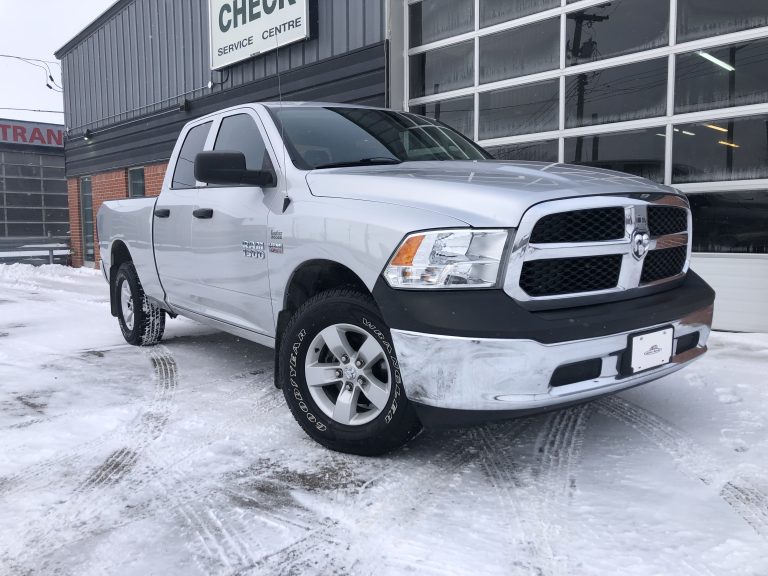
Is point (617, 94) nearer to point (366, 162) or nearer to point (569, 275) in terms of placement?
point (366, 162)

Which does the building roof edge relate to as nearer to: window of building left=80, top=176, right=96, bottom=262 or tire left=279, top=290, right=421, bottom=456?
window of building left=80, top=176, right=96, bottom=262

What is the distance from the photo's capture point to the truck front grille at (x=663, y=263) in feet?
9.50

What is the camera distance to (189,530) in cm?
235

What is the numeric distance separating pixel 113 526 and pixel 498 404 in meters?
1.55

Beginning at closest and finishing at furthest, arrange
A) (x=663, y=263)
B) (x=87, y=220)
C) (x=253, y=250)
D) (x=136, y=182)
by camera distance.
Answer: (x=663, y=263)
(x=253, y=250)
(x=136, y=182)
(x=87, y=220)

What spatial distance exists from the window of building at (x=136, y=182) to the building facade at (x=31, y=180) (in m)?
12.9

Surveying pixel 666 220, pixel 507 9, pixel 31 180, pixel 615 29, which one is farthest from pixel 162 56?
pixel 31 180

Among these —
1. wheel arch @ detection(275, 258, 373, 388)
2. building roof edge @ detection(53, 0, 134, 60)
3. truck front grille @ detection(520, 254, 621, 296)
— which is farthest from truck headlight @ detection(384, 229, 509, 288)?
building roof edge @ detection(53, 0, 134, 60)

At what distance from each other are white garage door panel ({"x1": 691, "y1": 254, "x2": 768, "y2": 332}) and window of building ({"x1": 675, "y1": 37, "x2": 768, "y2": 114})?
1.46 metres

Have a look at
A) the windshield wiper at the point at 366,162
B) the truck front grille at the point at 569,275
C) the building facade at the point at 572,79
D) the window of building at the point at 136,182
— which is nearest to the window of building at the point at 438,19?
the building facade at the point at 572,79

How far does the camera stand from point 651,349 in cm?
271

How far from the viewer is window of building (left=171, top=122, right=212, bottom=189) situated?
461 centimetres

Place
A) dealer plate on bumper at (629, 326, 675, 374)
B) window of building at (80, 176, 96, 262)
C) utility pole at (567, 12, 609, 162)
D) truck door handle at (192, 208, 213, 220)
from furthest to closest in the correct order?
window of building at (80, 176, 96, 262) < utility pole at (567, 12, 609, 162) < truck door handle at (192, 208, 213, 220) < dealer plate on bumper at (629, 326, 675, 374)

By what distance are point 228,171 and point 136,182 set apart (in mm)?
12563
